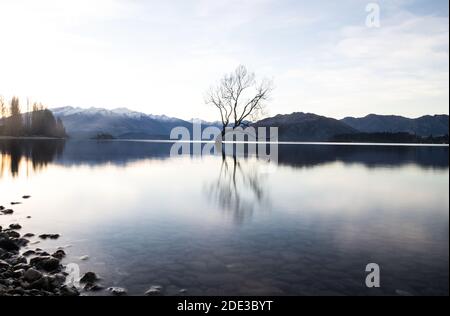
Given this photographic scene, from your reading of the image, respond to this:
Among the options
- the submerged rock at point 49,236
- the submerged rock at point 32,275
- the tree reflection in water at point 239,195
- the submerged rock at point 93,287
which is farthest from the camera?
the tree reflection in water at point 239,195

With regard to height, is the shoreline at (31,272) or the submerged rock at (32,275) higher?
the submerged rock at (32,275)

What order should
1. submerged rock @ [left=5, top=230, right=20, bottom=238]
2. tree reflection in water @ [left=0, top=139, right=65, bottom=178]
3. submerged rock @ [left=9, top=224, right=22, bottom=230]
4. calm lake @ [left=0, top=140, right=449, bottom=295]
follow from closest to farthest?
1. calm lake @ [left=0, top=140, right=449, bottom=295]
2. submerged rock @ [left=5, top=230, right=20, bottom=238]
3. submerged rock @ [left=9, top=224, right=22, bottom=230]
4. tree reflection in water @ [left=0, top=139, right=65, bottom=178]

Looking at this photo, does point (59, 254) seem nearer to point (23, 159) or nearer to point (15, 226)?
point (15, 226)

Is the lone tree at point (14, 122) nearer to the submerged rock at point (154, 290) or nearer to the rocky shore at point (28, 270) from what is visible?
the rocky shore at point (28, 270)

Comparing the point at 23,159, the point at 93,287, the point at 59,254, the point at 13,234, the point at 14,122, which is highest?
the point at 14,122

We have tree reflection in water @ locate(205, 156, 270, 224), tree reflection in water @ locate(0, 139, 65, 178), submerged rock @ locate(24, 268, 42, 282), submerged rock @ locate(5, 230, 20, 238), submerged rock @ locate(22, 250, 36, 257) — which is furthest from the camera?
tree reflection in water @ locate(0, 139, 65, 178)

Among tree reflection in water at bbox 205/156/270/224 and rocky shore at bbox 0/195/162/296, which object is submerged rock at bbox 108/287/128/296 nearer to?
rocky shore at bbox 0/195/162/296

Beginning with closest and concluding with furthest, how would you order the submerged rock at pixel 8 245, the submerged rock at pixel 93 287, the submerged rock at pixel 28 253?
1. the submerged rock at pixel 93 287
2. the submerged rock at pixel 28 253
3. the submerged rock at pixel 8 245

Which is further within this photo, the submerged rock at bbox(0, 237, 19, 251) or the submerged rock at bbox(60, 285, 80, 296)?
the submerged rock at bbox(0, 237, 19, 251)

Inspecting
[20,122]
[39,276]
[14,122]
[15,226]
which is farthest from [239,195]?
[20,122]

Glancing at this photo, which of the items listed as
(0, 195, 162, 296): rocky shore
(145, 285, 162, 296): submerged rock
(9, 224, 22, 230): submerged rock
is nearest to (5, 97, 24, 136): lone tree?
(9, 224, 22, 230): submerged rock

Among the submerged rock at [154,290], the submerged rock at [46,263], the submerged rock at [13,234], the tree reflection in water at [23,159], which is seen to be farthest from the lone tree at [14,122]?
the submerged rock at [154,290]
